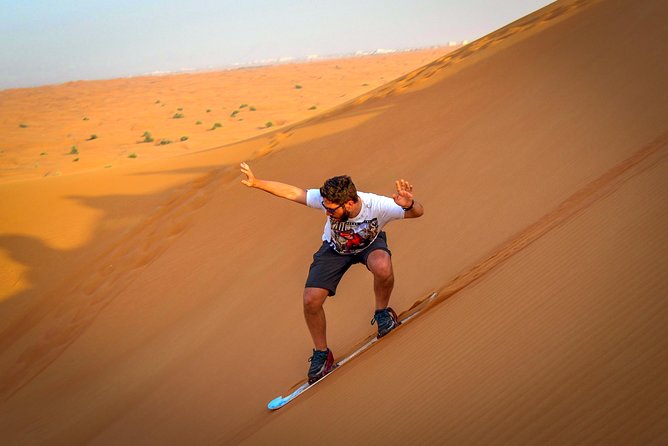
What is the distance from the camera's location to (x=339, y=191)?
3838 mm

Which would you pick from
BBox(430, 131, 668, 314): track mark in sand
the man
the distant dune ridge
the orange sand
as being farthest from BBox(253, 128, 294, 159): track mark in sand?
the man

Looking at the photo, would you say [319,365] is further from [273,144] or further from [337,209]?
[273,144]

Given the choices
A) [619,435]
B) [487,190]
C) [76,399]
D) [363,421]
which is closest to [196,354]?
[76,399]

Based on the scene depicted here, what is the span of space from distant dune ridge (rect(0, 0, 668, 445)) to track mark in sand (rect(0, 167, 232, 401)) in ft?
0.12

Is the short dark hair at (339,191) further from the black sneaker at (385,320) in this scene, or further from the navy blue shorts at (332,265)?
the black sneaker at (385,320)

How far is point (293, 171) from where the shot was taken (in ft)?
31.6

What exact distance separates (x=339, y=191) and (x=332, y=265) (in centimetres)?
61

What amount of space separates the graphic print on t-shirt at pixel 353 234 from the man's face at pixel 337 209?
10cm

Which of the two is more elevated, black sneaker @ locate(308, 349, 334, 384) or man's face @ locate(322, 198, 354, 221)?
man's face @ locate(322, 198, 354, 221)

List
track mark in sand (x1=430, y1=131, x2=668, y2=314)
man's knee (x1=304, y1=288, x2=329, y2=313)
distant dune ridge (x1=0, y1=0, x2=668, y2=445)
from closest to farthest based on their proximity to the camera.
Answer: distant dune ridge (x1=0, y1=0, x2=668, y2=445)
man's knee (x1=304, y1=288, x2=329, y2=313)
track mark in sand (x1=430, y1=131, x2=668, y2=314)

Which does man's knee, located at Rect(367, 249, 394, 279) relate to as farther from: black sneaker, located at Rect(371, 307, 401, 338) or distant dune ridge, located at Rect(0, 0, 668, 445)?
distant dune ridge, located at Rect(0, 0, 668, 445)

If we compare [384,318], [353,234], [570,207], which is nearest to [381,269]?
[353,234]

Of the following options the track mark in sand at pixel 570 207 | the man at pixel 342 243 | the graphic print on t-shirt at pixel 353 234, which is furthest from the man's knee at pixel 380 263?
the track mark in sand at pixel 570 207

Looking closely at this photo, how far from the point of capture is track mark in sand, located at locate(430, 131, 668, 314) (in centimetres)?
465
